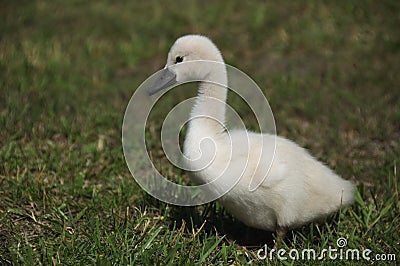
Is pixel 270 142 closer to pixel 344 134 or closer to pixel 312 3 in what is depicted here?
pixel 344 134

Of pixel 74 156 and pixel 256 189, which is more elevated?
pixel 256 189

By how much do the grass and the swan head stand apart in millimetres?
1044

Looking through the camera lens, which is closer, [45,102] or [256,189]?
[256,189]

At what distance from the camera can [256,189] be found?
4.18 meters

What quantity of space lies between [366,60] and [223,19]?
218 cm

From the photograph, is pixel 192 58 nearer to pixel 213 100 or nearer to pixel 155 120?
pixel 213 100

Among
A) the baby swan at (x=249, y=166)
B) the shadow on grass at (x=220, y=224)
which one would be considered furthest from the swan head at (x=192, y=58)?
the shadow on grass at (x=220, y=224)

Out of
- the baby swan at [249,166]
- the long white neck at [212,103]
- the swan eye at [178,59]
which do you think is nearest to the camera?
the baby swan at [249,166]

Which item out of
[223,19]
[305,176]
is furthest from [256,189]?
[223,19]

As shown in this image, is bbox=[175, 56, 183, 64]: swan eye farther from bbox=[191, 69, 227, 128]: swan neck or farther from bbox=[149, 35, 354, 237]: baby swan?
bbox=[191, 69, 227, 128]: swan neck

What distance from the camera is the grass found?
4.47 meters

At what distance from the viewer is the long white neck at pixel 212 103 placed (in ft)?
14.6

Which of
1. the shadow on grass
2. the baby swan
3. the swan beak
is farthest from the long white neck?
the shadow on grass

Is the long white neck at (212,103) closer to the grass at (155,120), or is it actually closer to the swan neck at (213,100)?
the swan neck at (213,100)
